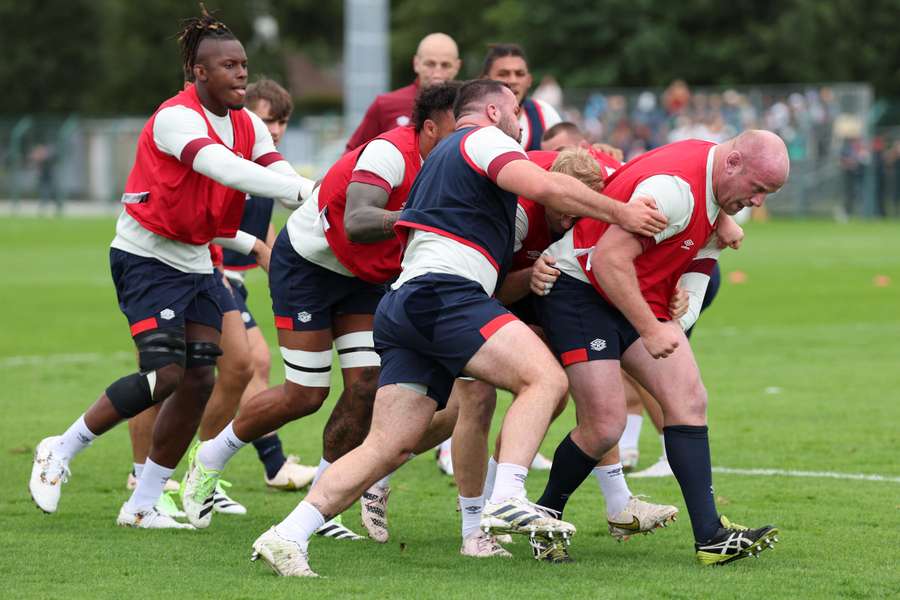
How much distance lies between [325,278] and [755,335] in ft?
28.6

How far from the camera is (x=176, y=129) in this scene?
6.95 m

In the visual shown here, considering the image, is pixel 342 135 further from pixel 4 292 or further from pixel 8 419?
pixel 8 419

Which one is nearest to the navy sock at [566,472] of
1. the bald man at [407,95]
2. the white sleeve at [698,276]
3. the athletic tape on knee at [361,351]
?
the white sleeve at [698,276]

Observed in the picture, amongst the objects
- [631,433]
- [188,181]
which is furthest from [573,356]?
[631,433]

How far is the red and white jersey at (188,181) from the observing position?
6824mm

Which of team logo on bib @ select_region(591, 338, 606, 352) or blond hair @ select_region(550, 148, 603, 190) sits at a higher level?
blond hair @ select_region(550, 148, 603, 190)

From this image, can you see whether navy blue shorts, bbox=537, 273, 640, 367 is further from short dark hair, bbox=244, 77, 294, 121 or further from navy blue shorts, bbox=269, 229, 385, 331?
short dark hair, bbox=244, 77, 294, 121

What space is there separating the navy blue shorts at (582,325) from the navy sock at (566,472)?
415 mm

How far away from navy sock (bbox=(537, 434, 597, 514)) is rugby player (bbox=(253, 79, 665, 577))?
0.62m

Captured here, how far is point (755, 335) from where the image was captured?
1512cm

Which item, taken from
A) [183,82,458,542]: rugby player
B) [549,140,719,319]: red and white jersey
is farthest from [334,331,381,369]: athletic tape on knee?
[549,140,719,319]: red and white jersey

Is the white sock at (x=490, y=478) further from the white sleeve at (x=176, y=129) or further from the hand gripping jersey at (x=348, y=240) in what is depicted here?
the white sleeve at (x=176, y=129)

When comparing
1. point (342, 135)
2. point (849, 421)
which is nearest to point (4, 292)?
point (849, 421)

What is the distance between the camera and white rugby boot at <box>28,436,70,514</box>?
23.3ft
